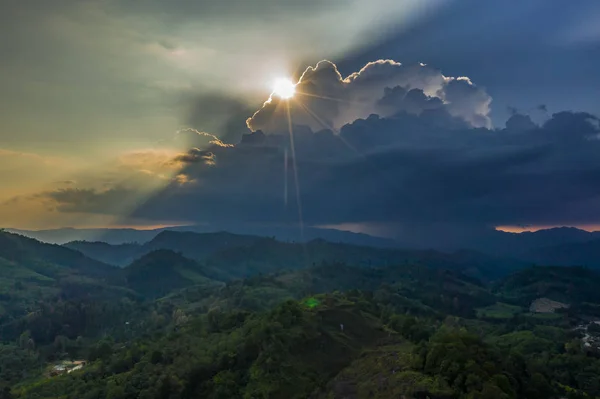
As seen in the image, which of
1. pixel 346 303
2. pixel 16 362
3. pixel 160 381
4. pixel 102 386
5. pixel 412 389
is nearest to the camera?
pixel 412 389

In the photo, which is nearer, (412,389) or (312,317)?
(412,389)

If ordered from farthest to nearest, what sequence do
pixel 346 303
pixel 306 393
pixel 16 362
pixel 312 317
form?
pixel 16 362 → pixel 346 303 → pixel 312 317 → pixel 306 393

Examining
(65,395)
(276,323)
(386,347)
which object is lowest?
(65,395)

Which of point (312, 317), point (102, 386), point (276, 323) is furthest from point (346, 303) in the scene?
point (102, 386)

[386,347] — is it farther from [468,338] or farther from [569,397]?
[569,397]

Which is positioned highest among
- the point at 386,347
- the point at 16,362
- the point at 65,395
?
the point at 386,347

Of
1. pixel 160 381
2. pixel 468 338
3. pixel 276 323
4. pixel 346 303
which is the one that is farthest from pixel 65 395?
pixel 468 338

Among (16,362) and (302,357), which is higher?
(302,357)

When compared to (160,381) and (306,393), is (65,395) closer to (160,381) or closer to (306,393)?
(160,381)

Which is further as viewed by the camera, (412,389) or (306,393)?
(306,393)
